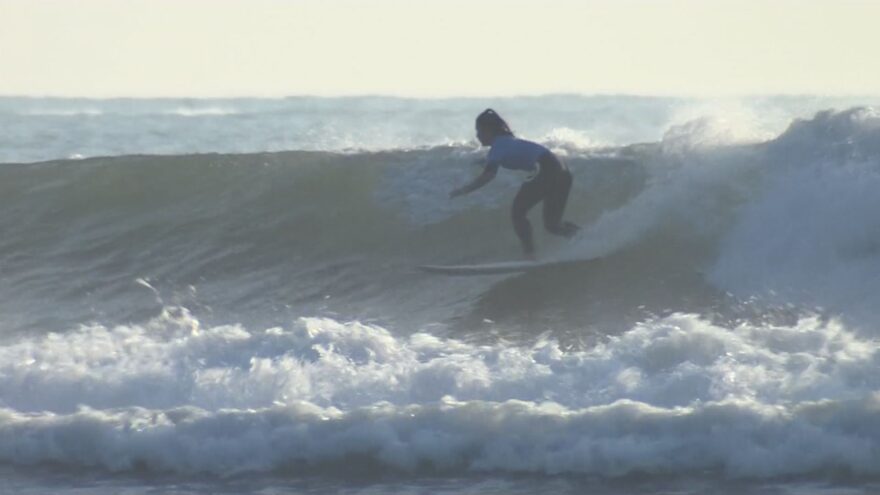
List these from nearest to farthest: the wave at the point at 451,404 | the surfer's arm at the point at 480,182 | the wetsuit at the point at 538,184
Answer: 1. the wave at the point at 451,404
2. the surfer's arm at the point at 480,182
3. the wetsuit at the point at 538,184

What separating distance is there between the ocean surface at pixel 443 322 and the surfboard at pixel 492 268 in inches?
2.9

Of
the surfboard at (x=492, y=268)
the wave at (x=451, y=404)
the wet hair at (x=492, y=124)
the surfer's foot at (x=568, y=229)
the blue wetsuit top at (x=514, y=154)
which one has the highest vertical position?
the wet hair at (x=492, y=124)

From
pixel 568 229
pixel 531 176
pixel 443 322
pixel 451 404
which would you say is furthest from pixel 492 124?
pixel 451 404

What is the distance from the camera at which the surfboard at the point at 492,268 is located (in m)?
12.3

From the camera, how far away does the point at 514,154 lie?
1202cm

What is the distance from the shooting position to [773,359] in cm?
897

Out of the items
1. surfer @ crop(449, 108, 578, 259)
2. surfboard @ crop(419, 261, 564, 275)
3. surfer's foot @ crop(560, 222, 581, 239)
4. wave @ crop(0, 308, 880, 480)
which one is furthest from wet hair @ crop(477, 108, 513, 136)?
wave @ crop(0, 308, 880, 480)

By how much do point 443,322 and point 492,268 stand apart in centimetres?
108

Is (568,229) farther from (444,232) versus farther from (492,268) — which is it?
(444,232)

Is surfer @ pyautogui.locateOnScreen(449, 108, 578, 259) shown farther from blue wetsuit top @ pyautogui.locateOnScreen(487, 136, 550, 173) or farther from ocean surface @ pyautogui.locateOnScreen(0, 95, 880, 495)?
ocean surface @ pyautogui.locateOnScreen(0, 95, 880, 495)

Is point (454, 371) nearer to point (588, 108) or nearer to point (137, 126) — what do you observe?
point (137, 126)

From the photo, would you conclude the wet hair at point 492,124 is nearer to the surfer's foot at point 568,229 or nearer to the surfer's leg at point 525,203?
the surfer's leg at point 525,203

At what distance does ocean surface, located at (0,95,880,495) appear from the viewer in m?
8.17

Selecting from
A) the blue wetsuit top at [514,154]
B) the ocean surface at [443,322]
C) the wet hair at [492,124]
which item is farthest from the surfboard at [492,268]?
the wet hair at [492,124]
